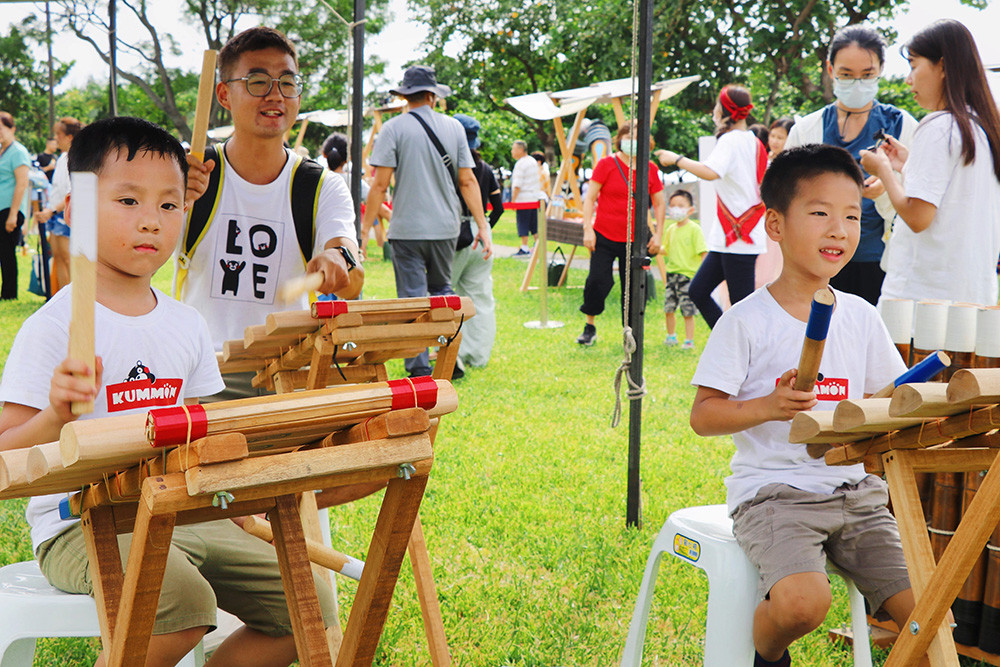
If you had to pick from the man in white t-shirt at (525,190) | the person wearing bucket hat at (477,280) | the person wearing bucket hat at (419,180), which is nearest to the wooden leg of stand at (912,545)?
the person wearing bucket hat at (419,180)

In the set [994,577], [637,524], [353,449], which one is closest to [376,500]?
[637,524]

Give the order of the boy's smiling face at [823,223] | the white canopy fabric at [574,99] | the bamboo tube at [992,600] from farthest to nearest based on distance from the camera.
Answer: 1. the white canopy fabric at [574,99]
2. the bamboo tube at [992,600]
3. the boy's smiling face at [823,223]

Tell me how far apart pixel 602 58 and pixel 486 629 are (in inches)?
886

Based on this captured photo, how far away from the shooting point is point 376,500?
4.16 metres

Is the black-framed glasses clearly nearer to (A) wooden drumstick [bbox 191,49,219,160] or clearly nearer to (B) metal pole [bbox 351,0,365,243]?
(A) wooden drumstick [bbox 191,49,219,160]

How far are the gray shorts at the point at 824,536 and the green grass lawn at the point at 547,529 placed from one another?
2.17 feet

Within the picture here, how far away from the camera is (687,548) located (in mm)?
2311

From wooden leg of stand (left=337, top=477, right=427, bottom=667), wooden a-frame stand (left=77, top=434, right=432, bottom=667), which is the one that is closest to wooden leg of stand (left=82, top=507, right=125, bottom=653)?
wooden a-frame stand (left=77, top=434, right=432, bottom=667)

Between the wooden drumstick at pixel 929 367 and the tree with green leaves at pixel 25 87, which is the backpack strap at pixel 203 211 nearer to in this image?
the wooden drumstick at pixel 929 367

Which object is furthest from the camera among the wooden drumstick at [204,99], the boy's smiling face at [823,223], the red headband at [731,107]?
the red headband at [731,107]

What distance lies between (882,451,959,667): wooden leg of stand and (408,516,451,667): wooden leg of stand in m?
1.25

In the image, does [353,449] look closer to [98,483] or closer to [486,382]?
[98,483]

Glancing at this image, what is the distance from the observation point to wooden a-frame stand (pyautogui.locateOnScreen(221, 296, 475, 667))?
2.23 metres

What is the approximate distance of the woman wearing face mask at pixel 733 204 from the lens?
5820 mm
